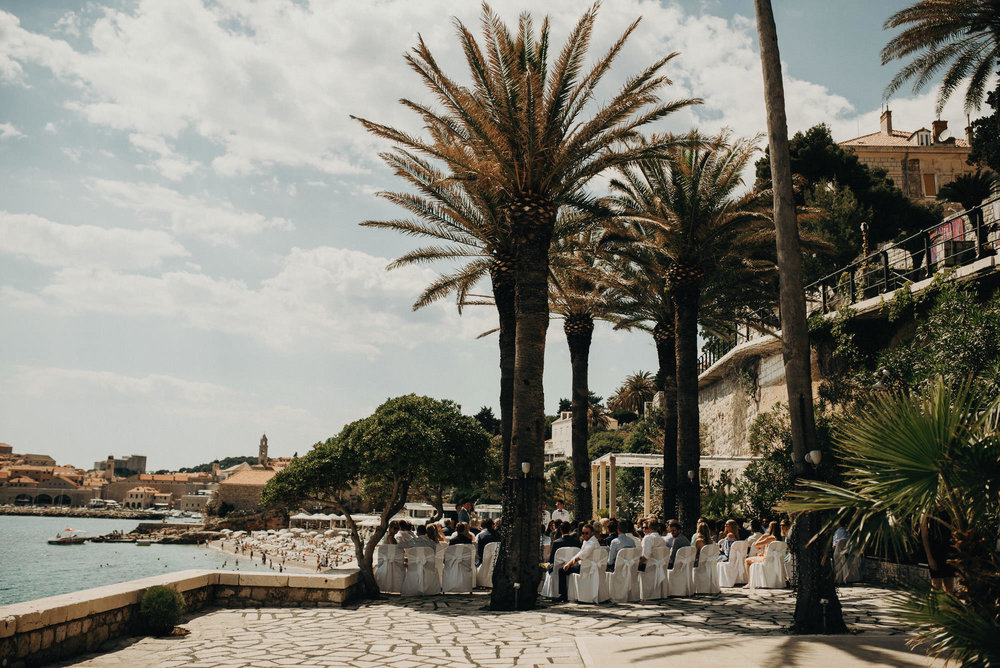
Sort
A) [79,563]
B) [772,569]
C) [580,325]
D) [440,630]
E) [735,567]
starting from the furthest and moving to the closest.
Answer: [79,563], [580,325], [735,567], [772,569], [440,630]

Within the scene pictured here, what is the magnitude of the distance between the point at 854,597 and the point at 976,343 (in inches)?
195

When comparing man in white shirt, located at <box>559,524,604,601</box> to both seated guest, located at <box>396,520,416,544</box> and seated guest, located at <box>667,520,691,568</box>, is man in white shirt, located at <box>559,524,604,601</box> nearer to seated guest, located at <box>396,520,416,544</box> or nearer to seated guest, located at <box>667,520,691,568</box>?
seated guest, located at <box>667,520,691,568</box>

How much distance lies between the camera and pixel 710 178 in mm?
17484

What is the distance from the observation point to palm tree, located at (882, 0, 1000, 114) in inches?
683

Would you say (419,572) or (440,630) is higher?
(419,572)

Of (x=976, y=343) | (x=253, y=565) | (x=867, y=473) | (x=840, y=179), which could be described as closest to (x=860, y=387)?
(x=976, y=343)

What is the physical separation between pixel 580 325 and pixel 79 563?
73.0 m

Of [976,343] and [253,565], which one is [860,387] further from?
[253,565]

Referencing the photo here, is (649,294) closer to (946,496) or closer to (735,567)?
(735,567)

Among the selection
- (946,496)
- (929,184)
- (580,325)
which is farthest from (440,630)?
(929,184)

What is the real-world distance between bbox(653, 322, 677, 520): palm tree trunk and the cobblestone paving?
6807 mm

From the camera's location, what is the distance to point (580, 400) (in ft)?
67.6

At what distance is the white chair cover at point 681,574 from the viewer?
1215 centimetres

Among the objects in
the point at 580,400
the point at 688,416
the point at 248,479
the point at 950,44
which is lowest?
the point at 248,479
